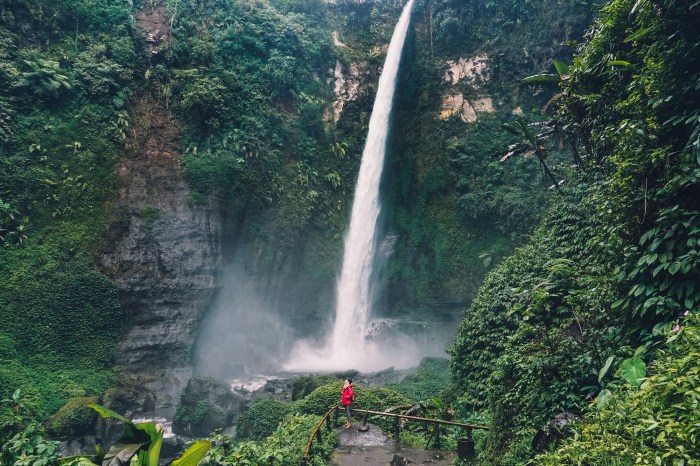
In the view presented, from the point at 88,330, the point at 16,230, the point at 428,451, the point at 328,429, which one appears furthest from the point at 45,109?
the point at 428,451

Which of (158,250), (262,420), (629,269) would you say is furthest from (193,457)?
(158,250)

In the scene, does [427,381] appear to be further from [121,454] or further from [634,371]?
[121,454]

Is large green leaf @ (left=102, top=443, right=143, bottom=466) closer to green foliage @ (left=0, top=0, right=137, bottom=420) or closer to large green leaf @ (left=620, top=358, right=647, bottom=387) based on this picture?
large green leaf @ (left=620, top=358, right=647, bottom=387)

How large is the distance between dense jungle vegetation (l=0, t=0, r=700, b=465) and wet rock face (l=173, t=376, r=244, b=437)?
2134 millimetres

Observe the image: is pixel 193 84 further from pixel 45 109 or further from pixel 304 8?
pixel 304 8

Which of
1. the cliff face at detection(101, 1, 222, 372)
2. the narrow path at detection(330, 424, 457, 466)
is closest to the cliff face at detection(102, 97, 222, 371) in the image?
the cliff face at detection(101, 1, 222, 372)

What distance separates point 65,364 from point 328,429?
10.6 m

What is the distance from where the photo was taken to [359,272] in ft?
72.6

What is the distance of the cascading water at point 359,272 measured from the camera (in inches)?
842

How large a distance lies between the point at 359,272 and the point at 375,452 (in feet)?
46.4

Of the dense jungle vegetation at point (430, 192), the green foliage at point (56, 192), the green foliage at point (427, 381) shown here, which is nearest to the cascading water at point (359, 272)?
the dense jungle vegetation at point (430, 192)

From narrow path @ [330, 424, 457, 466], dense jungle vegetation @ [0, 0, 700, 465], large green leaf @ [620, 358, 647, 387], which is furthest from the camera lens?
narrow path @ [330, 424, 457, 466]

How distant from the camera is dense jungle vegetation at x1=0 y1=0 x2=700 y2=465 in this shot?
16.7 feet

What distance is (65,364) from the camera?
48.4ft
